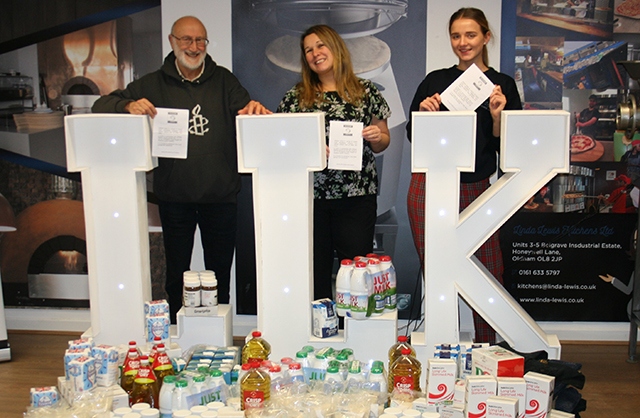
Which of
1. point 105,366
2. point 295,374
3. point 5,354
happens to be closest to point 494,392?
point 295,374

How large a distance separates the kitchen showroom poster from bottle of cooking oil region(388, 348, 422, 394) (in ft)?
6.30

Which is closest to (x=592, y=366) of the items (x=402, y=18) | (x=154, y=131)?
(x=402, y=18)

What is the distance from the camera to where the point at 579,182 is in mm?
4305

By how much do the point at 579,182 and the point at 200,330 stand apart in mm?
→ 2498

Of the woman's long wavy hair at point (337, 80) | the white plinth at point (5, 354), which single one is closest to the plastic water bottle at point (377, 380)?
the woman's long wavy hair at point (337, 80)

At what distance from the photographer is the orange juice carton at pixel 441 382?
250 centimetres

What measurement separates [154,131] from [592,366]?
273 cm

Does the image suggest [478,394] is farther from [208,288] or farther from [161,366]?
[208,288]

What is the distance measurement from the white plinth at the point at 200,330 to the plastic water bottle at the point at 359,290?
62cm

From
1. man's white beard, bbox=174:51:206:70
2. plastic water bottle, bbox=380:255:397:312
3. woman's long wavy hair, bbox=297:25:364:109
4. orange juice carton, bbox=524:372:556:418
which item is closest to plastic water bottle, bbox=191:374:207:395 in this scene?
plastic water bottle, bbox=380:255:397:312

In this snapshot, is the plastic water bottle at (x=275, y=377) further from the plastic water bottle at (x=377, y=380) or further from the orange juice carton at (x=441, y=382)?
the orange juice carton at (x=441, y=382)

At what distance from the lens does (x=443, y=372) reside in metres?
2.53

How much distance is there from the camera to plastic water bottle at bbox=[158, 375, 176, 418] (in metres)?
2.50

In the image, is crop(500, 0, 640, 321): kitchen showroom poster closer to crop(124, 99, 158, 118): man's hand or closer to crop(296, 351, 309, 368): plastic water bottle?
crop(296, 351, 309, 368): plastic water bottle
